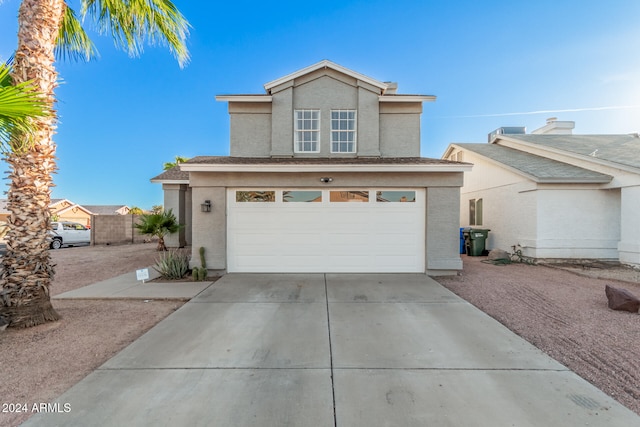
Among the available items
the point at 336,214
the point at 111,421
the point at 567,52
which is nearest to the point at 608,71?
the point at 567,52

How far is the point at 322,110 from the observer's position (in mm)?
9805

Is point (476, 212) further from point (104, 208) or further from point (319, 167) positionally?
point (104, 208)

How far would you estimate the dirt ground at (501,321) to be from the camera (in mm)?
2975

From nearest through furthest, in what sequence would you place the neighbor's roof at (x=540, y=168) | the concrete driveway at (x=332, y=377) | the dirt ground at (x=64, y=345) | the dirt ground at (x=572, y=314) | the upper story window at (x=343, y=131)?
the concrete driveway at (x=332, y=377)
the dirt ground at (x=64, y=345)
the dirt ground at (x=572, y=314)
the neighbor's roof at (x=540, y=168)
the upper story window at (x=343, y=131)

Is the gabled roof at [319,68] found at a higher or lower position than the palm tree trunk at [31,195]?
higher

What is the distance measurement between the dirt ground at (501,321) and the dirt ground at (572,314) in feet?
0.04

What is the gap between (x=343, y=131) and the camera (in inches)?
388

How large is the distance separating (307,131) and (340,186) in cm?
315

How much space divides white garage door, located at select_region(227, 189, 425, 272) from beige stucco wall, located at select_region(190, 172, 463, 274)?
0.22 m

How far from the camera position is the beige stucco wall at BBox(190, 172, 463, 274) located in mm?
7766

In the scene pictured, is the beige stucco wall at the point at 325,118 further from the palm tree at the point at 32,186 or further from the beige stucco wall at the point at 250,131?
the palm tree at the point at 32,186

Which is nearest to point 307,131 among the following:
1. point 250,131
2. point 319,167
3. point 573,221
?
point 250,131

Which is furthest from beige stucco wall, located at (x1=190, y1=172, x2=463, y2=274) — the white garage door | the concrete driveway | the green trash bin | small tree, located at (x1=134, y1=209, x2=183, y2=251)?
the green trash bin

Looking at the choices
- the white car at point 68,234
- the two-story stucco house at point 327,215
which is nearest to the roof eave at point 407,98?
the two-story stucco house at point 327,215
